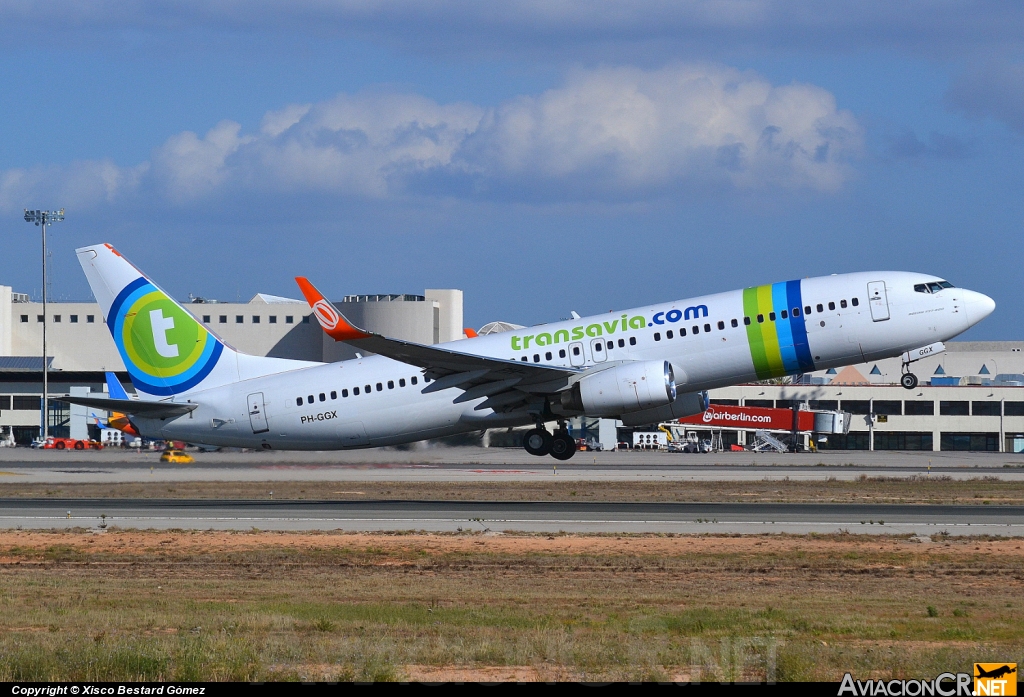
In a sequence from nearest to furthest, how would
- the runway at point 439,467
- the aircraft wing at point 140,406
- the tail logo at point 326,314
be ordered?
the tail logo at point 326,314
the aircraft wing at point 140,406
the runway at point 439,467

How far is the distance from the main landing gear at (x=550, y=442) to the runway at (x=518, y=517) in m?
1.85

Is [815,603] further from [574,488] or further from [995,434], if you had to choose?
[995,434]

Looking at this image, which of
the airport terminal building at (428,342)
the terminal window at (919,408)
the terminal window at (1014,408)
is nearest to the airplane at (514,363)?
the airport terminal building at (428,342)

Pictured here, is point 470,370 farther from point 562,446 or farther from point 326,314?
point 326,314

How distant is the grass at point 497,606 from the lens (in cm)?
1567

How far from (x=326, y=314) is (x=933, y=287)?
62.5 feet

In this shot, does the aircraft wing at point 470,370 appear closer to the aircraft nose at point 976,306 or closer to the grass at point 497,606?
the grass at point 497,606

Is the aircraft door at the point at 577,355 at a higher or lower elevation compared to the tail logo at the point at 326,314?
lower

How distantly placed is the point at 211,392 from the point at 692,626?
88.5 feet

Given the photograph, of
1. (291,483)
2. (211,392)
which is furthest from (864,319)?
(291,483)

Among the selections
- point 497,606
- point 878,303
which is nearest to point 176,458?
point 878,303

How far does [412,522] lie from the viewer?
3484 centimetres

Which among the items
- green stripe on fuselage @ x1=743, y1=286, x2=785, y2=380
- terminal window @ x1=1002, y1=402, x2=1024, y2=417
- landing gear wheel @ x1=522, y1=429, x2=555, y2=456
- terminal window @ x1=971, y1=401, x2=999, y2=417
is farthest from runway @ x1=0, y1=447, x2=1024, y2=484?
terminal window @ x1=1002, y1=402, x2=1024, y2=417

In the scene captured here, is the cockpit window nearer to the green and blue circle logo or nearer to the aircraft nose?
the aircraft nose
